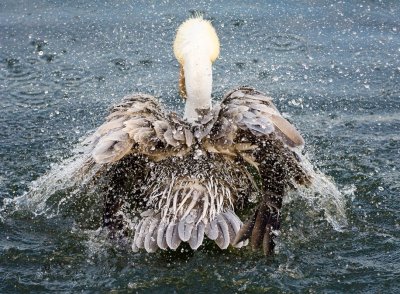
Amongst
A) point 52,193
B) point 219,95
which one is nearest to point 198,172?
point 52,193

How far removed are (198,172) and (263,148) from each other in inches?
18.3

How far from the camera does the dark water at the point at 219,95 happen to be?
4625 millimetres

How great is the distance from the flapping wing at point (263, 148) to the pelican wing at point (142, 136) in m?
0.24

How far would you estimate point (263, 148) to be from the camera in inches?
184

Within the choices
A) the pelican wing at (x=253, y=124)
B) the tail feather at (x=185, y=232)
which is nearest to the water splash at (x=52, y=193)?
the tail feather at (x=185, y=232)

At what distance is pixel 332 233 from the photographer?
512 centimetres

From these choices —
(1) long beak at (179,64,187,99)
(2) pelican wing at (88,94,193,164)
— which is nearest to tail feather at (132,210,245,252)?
(2) pelican wing at (88,94,193,164)

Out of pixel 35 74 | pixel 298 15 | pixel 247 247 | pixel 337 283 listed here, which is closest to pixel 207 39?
pixel 247 247

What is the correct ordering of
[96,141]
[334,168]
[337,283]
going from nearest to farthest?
[337,283]
[96,141]
[334,168]

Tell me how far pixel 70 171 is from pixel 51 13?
4.27 meters

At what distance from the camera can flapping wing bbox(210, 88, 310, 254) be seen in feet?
14.7

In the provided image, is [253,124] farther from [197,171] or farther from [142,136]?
[142,136]

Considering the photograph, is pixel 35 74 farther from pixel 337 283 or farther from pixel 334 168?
pixel 337 283

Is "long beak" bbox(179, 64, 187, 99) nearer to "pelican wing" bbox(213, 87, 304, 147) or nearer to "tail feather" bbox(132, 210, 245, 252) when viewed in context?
"pelican wing" bbox(213, 87, 304, 147)
